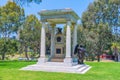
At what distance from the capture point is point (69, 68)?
548 inches

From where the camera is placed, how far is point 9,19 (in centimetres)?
2911

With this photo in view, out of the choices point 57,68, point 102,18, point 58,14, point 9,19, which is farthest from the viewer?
point 102,18

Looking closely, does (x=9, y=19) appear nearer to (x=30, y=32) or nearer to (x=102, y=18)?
(x=30, y=32)

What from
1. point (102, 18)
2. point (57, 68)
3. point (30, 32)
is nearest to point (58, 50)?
point (57, 68)

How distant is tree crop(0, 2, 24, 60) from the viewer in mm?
28969

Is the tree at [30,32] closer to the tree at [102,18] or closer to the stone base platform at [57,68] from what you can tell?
the tree at [102,18]

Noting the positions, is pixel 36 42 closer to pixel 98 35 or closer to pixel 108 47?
pixel 98 35

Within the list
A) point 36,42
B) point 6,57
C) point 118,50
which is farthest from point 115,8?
point 6,57

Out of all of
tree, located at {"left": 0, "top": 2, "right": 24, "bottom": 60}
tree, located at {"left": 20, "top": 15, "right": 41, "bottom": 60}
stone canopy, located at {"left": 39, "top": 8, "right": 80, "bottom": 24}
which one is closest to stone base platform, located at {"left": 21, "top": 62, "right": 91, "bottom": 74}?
stone canopy, located at {"left": 39, "top": 8, "right": 80, "bottom": 24}

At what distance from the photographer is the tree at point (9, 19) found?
1141 inches

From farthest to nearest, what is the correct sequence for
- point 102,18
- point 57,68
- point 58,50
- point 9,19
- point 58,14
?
point 102,18 → point 9,19 → point 58,50 → point 58,14 → point 57,68

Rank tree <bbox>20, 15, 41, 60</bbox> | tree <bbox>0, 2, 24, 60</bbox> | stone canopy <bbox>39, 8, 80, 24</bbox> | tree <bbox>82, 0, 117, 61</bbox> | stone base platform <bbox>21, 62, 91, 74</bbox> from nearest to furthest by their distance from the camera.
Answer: stone base platform <bbox>21, 62, 91, 74</bbox> < stone canopy <bbox>39, 8, 80, 24</bbox> < tree <bbox>0, 2, 24, 60</bbox> < tree <bbox>82, 0, 117, 61</bbox> < tree <bbox>20, 15, 41, 60</bbox>

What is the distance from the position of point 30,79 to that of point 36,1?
13.0 feet

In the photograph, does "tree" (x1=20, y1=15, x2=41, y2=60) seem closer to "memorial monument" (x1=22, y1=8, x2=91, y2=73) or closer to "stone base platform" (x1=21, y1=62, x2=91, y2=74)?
"memorial monument" (x1=22, y1=8, x2=91, y2=73)
